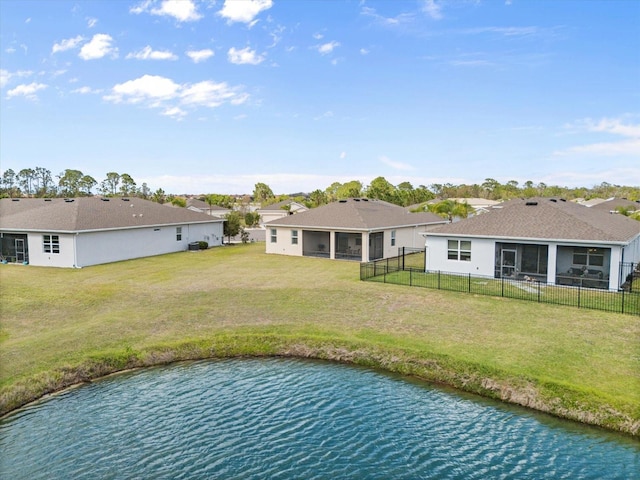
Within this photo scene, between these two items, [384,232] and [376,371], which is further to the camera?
[384,232]

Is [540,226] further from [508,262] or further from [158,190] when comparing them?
[158,190]

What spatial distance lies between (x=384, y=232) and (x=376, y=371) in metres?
21.5

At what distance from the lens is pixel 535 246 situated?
26.1m

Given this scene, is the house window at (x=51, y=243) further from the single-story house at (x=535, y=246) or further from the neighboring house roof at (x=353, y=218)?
the single-story house at (x=535, y=246)

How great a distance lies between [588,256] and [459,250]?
23.0 feet

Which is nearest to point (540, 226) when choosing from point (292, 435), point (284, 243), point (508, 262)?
point (508, 262)

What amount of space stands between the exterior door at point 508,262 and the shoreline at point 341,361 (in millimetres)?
14549

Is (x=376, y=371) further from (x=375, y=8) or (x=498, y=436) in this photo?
(x=375, y=8)

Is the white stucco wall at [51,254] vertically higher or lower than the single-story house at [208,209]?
lower

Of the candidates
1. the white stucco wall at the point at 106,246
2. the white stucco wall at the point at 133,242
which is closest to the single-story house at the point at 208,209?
the white stucco wall at the point at 133,242

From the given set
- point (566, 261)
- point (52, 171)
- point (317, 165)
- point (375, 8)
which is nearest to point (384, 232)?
point (566, 261)

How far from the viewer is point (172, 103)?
39.8 metres

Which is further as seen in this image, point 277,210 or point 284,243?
point 277,210

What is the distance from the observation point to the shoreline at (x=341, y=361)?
11.1m
